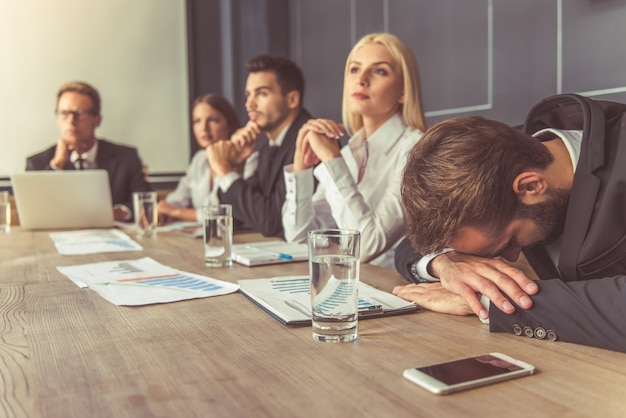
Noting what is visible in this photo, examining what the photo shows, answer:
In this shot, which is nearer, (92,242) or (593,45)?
(92,242)

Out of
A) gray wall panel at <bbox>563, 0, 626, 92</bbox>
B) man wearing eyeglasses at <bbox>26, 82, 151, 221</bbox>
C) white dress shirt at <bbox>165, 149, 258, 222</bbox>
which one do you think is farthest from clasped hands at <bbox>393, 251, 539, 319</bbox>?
man wearing eyeglasses at <bbox>26, 82, 151, 221</bbox>

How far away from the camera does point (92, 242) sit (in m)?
2.21

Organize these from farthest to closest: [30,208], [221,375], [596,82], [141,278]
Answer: [30,208], [596,82], [141,278], [221,375]

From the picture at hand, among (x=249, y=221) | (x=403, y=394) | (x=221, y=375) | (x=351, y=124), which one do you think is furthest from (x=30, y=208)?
(x=403, y=394)

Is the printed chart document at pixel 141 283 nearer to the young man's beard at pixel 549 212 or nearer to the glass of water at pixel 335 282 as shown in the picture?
the glass of water at pixel 335 282

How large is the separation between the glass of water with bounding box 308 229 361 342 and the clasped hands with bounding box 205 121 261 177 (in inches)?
79.1

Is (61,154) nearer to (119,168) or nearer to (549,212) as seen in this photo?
(119,168)

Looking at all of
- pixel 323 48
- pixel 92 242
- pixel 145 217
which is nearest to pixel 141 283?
pixel 92 242

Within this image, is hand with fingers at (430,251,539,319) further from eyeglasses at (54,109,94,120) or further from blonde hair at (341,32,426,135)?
eyeglasses at (54,109,94,120)

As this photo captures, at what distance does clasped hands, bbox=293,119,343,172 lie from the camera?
214 cm

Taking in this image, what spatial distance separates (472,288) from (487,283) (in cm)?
3

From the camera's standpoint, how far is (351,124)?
2688 millimetres

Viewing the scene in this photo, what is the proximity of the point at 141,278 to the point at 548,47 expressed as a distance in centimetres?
194

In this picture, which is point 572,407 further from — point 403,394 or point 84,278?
point 84,278
